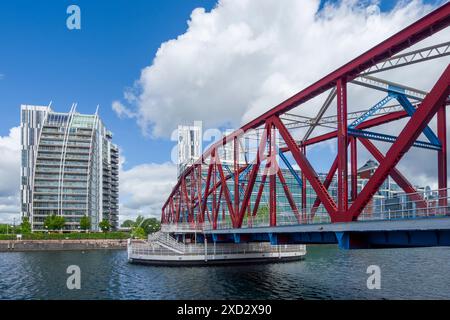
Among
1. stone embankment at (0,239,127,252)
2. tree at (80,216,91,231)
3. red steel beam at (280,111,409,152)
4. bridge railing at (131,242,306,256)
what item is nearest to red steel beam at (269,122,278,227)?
red steel beam at (280,111,409,152)

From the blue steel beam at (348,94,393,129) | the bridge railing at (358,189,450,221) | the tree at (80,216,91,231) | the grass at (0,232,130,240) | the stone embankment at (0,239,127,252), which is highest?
the blue steel beam at (348,94,393,129)

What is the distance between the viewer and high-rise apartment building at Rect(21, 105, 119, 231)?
154250 millimetres

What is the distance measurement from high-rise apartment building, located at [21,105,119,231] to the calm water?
105m

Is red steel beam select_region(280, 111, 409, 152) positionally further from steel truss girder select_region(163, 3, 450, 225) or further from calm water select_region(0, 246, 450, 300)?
calm water select_region(0, 246, 450, 300)

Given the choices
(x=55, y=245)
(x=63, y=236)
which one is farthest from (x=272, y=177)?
(x=63, y=236)

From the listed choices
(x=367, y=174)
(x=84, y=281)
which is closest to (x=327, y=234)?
(x=84, y=281)

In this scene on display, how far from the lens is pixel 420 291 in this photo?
32875mm

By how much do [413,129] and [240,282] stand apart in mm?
28341

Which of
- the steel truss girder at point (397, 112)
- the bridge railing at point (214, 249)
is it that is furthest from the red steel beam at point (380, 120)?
the bridge railing at point (214, 249)

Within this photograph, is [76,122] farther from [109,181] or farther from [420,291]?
[420,291]

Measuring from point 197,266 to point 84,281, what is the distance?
17.5m

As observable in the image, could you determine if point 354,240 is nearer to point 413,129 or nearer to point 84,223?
point 413,129

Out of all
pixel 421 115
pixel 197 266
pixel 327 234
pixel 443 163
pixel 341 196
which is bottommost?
pixel 197 266

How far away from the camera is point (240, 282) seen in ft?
139
